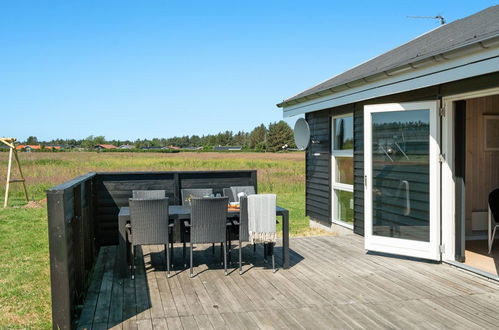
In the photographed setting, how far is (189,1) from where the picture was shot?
13.1 m

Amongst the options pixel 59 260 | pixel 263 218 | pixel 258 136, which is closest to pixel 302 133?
pixel 263 218

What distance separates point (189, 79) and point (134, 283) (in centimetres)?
2501

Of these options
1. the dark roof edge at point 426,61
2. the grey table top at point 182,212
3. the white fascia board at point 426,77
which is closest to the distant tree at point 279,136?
the white fascia board at point 426,77

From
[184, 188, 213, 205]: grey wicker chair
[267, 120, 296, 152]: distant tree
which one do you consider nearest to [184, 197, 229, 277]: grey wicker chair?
[184, 188, 213, 205]: grey wicker chair

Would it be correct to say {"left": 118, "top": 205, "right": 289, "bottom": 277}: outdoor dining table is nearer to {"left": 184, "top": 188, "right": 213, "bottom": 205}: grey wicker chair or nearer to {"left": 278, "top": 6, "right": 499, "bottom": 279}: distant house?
{"left": 184, "top": 188, "right": 213, "bottom": 205}: grey wicker chair

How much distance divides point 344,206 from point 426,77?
3267 mm

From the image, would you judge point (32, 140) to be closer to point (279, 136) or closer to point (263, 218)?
point (279, 136)

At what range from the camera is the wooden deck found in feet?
11.9

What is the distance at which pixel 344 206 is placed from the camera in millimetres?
7758

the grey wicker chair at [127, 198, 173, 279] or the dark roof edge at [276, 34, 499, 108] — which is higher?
the dark roof edge at [276, 34, 499, 108]

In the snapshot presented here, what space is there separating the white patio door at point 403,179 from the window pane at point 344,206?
166cm

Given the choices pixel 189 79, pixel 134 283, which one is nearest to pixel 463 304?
pixel 134 283

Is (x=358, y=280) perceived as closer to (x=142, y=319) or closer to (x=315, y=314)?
(x=315, y=314)

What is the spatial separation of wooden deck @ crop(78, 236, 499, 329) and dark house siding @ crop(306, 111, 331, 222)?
8.03 feet
